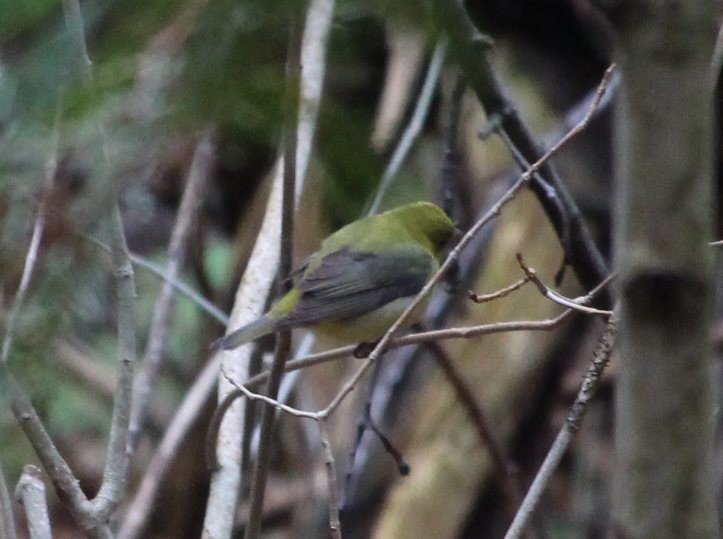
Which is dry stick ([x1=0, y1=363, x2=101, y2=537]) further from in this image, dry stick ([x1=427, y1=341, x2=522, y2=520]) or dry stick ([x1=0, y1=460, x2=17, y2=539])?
dry stick ([x1=427, y1=341, x2=522, y2=520])

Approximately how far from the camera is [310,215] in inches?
126

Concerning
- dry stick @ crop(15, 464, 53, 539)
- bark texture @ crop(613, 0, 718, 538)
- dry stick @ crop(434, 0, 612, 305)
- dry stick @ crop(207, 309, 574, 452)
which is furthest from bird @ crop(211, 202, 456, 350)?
bark texture @ crop(613, 0, 718, 538)

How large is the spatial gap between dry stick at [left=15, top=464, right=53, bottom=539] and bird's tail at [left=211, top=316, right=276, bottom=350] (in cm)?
59

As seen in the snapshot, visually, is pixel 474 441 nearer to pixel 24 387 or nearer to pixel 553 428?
pixel 553 428

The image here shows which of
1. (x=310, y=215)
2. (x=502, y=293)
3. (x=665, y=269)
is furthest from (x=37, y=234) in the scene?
(x=310, y=215)

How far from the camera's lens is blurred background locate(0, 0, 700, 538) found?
0.68 metres

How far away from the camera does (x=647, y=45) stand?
653 mm

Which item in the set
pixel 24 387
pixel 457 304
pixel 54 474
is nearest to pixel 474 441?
pixel 457 304

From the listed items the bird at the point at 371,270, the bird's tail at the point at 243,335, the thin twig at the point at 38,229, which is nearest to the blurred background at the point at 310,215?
the thin twig at the point at 38,229

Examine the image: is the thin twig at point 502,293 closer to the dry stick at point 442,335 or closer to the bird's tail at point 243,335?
the dry stick at point 442,335

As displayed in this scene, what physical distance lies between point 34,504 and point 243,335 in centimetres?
69

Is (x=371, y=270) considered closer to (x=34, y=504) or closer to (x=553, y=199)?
(x=553, y=199)

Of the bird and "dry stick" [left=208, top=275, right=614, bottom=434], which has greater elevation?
the bird

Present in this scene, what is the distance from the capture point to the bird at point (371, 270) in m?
2.79
